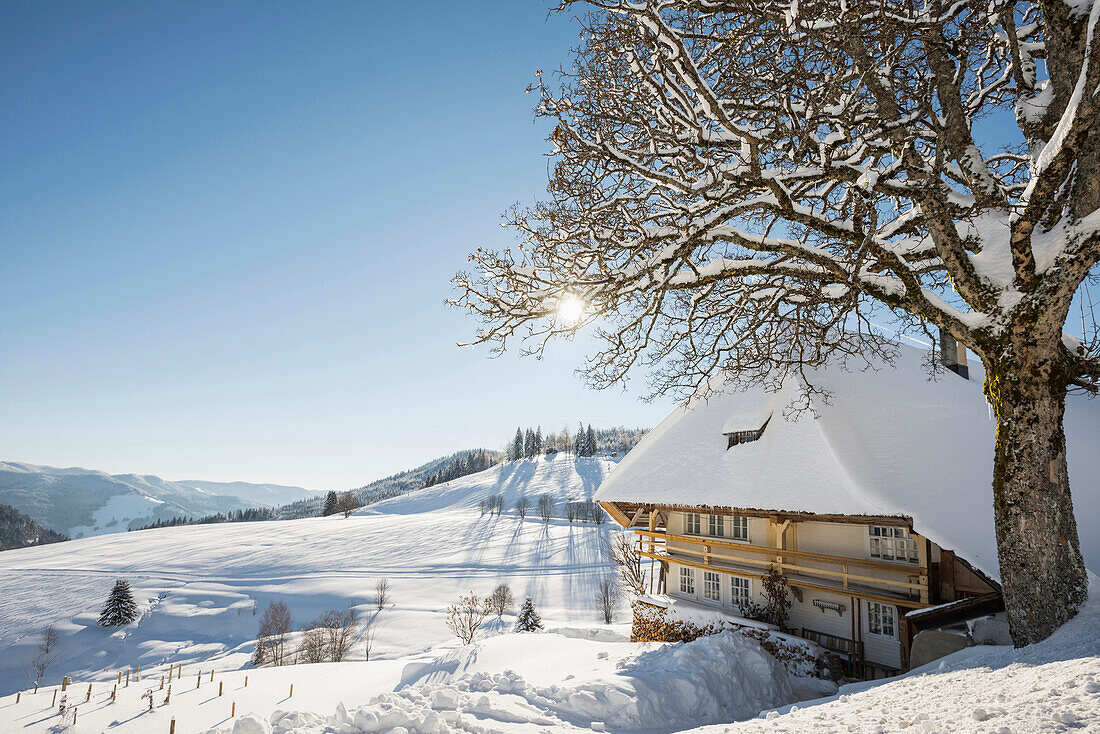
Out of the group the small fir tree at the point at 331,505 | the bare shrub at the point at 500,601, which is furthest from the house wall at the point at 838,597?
the small fir tree at the point at 331,505

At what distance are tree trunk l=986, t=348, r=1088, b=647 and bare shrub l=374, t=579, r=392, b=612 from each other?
6457 centimetres

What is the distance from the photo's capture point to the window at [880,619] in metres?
11.5

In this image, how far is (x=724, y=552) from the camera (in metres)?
14.9

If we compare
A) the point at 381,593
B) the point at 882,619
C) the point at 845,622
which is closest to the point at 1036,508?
the point at 882,619

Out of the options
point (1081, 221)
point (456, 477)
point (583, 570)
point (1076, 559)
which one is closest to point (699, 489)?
point (1076, 559)

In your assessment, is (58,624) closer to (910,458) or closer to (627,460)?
(627,460)

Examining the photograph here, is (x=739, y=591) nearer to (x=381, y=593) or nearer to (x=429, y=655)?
(x=429, y=655)

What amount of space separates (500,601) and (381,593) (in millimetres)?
16295

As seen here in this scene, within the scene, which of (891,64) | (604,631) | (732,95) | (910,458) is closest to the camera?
(891,64)

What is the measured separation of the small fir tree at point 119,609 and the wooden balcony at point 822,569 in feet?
225

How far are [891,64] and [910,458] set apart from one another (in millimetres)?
8152

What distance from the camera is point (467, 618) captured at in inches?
1882

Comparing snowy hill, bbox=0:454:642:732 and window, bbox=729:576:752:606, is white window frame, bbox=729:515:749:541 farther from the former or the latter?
snowy hill, bbox=0:454:642:732

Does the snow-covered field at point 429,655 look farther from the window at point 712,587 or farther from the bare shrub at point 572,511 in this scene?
the window at point 712,587
